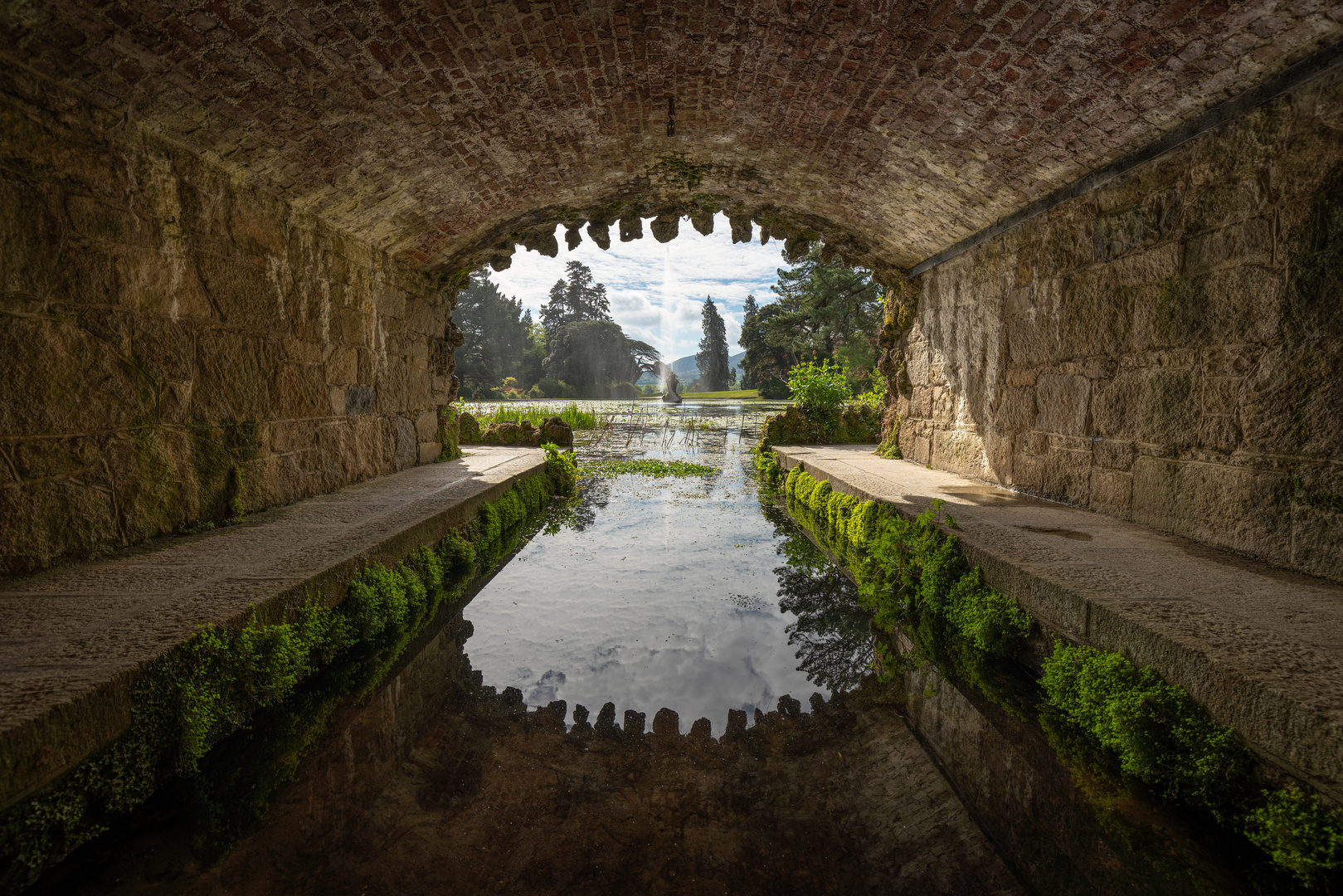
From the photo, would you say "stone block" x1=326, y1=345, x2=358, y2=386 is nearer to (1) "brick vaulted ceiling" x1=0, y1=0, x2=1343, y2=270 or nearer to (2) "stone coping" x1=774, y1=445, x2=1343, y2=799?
(1) "brick vaulted ceiling" x1=0, y1=0, x2=1343, y2=270

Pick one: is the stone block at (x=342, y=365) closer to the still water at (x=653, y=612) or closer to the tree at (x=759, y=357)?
the still water at (x=653, y=612)

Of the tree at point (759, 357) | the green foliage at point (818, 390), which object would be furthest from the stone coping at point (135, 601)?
the tree at point (759, 357)

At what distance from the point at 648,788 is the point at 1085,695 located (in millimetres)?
1741

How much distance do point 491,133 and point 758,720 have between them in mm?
4599

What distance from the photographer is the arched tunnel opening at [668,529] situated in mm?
2035

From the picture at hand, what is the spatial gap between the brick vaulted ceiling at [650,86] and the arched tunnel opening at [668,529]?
0.03m

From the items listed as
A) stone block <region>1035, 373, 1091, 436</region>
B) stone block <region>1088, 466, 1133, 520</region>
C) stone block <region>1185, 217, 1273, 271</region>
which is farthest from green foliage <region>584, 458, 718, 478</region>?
stone block <region>1185, 217, 1273, 271</region>

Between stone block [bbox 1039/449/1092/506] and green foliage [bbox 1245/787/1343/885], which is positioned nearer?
green foliage [bbox 1245/787/1343/885]

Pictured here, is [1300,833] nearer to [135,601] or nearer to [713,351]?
[135,601]

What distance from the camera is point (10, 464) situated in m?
2.90

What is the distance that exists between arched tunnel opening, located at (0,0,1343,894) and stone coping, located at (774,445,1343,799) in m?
0.02

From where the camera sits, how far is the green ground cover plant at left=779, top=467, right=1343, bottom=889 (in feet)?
Result: 5.88

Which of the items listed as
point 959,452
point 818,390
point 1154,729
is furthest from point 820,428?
point 1154,729

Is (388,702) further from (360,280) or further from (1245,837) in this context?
(360,280)
